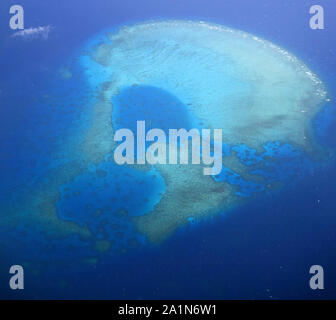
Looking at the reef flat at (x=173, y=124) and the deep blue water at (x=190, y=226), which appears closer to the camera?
the deep blue water at (x=190, y=226)

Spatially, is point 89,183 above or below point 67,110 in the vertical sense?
below

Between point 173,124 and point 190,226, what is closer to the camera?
point 190,226

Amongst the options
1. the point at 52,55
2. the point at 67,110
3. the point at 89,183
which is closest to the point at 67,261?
the point at 89,183

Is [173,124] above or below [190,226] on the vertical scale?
above

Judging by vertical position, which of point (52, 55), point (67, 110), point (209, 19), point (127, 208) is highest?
point (209, 19)

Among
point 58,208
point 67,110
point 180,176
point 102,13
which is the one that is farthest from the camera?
point 102,13

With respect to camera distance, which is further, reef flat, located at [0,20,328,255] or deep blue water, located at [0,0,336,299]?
reef flat, located at [0,20,328,255]
